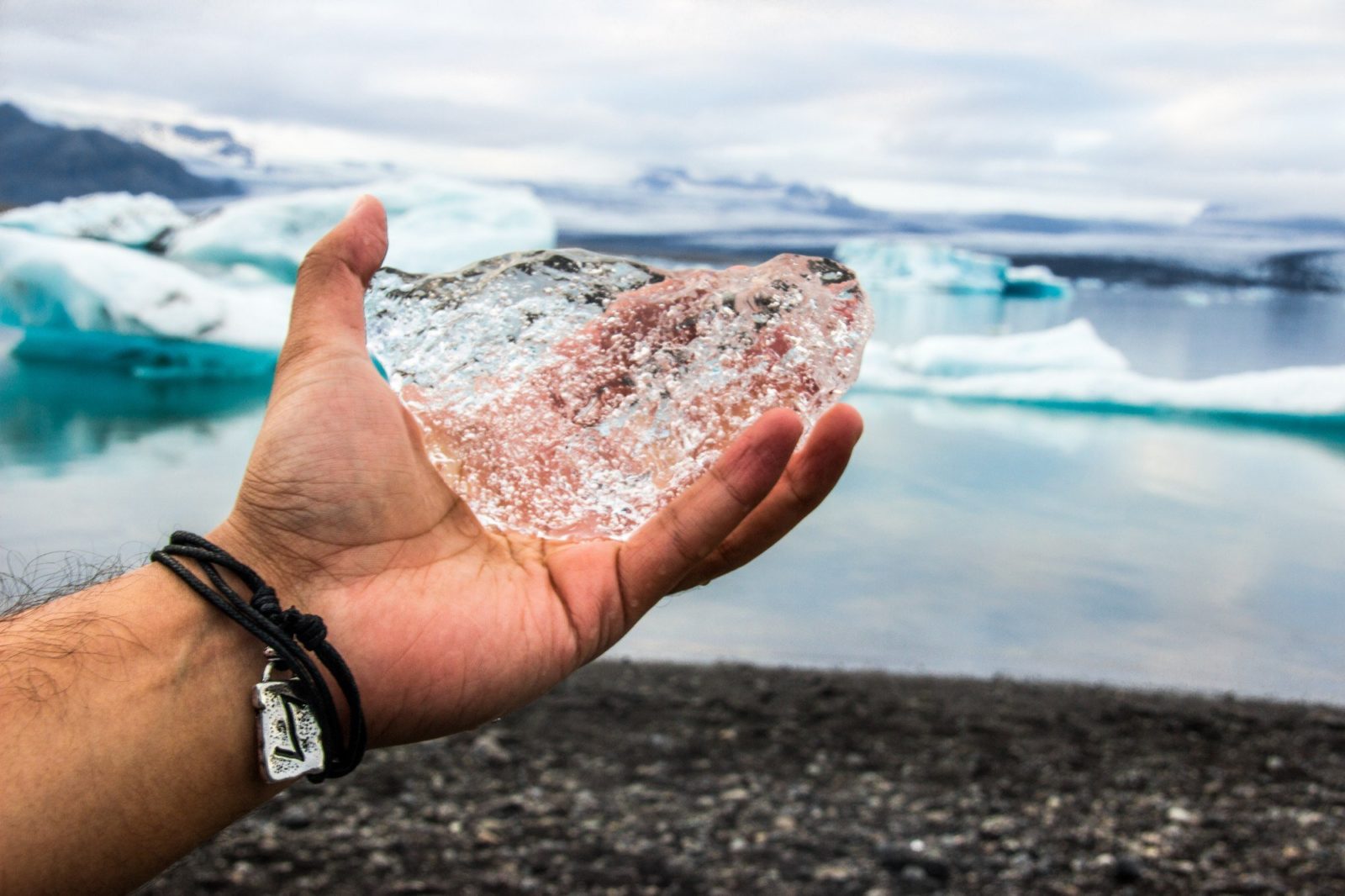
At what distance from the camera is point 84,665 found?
3.06 feet

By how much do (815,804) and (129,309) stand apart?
500cm

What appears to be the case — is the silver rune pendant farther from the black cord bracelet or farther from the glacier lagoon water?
the glacier lagoon water

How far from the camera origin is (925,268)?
431 inches

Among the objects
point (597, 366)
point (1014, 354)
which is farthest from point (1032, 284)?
point (597, 366)

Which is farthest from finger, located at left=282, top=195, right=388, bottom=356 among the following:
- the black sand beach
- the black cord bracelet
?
the black sand beach

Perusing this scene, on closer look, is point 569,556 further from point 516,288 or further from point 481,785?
point 481,785

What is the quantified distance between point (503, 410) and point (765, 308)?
0.39 m

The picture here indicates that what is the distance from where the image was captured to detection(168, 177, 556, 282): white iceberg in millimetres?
6852

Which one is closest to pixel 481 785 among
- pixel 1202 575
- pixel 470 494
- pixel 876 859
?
pixel 876 859

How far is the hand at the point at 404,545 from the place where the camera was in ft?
3.51

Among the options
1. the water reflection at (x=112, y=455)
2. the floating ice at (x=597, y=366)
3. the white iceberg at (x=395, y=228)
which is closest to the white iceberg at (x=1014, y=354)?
the white iceberg at (x=395, y=228)

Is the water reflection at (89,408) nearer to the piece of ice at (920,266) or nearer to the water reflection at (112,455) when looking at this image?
the water reflection at (112,455)

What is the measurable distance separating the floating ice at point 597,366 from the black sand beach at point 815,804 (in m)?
1.14

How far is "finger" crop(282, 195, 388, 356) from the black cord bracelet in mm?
262
